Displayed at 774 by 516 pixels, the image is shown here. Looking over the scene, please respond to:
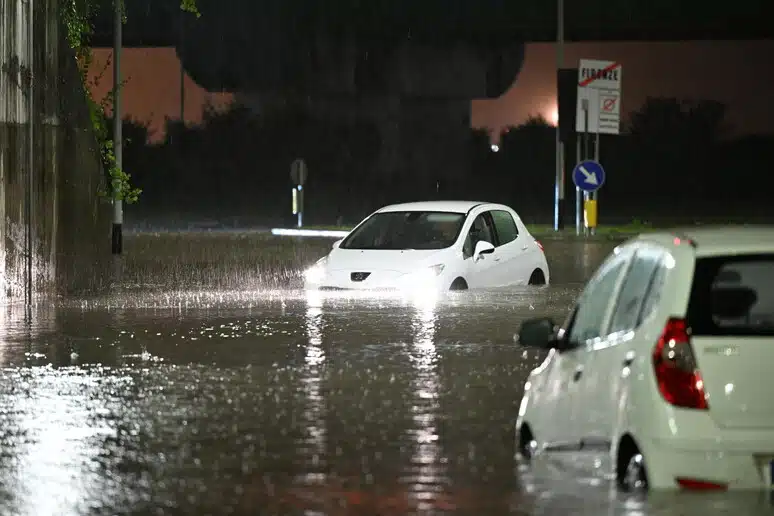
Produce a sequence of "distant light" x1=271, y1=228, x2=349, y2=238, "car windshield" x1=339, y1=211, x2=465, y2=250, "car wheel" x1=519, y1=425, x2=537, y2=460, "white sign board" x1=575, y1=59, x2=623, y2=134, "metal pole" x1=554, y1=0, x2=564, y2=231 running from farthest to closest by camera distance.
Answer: "white sign board" x1=575, y1=59, x2=623, y2=134
"distant light" x1=271, y1=228, x2=349, y2=238
"metal pole" x1=554, y1=0, x2=564, y2=231
"car windshield" x1=339, y1=211, x2=465, y2=250
"car wheel" x1=519, y1=425, x2=537, y2=460

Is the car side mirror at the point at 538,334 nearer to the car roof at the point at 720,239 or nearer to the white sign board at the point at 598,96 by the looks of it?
the car roof at the point at 720,239

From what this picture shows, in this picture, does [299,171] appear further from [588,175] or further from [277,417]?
[277,417]

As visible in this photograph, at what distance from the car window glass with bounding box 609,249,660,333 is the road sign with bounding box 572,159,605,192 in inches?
1550

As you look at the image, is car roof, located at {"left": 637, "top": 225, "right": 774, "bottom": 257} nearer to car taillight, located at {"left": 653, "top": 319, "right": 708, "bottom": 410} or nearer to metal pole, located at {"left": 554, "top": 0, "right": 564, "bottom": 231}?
car taillight, located at {"left": 653, "top": 319, "right": 708, "bottom": 410}

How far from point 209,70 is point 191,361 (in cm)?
3681

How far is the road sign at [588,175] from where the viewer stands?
48531 millimetres

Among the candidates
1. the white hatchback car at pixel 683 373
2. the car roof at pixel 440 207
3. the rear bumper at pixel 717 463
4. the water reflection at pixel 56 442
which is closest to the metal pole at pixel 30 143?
the car roof at pixel 440 207

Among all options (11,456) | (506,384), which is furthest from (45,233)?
(11,456)

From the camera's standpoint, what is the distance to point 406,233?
26266 mm

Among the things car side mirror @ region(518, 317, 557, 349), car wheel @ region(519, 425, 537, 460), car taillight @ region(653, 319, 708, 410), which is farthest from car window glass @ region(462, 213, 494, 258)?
car taillight @ region(653, 319, 708, 410)

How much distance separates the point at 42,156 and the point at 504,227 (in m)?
6.21

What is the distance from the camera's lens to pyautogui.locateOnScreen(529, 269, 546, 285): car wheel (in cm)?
2666

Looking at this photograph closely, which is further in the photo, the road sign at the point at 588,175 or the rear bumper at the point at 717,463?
the road sign at the point at 588,175

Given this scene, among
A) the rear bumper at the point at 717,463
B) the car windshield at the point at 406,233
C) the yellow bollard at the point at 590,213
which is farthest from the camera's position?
the yellow bollard at the point at 590,213
